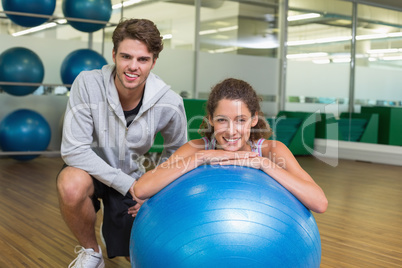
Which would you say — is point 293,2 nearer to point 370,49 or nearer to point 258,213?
point 370,49

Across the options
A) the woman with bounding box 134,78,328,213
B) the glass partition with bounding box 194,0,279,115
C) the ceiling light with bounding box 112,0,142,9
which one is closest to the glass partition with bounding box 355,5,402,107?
the glass partition with bounding box 194,0,279,115

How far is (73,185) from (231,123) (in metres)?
0.64

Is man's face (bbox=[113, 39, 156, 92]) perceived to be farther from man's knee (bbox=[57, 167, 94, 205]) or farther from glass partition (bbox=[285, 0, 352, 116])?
glass partition (bbox=[285, 0, 352, 116])

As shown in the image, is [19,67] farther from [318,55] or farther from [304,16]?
[318,55]

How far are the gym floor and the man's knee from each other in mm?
351

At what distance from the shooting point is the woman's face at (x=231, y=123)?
1.44 m

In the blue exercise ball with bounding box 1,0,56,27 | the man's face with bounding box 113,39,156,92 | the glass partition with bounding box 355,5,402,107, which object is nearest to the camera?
the man's face with bounding box 113,39,156,92

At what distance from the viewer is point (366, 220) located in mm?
2779

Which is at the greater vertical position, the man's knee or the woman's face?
the woman's face

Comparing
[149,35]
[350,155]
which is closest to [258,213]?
[149,35]

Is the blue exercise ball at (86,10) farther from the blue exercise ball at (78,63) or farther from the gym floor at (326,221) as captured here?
the gym floor at (326,221)

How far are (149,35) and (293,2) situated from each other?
593 centimetres

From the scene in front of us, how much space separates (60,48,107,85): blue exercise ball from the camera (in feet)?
15.0

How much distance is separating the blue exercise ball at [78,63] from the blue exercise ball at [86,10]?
0.94 ft
